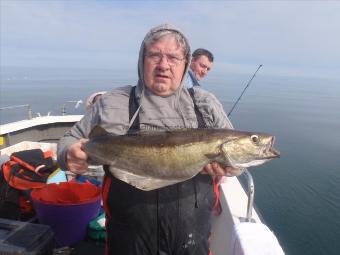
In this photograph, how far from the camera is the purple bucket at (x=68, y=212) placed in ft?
15.6

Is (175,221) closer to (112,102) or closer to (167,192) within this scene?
(167,192)

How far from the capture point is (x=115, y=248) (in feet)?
9.96

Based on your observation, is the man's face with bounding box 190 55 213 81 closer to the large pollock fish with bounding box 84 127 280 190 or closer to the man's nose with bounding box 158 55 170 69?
the man's nose with bounding box 158 55 170 69

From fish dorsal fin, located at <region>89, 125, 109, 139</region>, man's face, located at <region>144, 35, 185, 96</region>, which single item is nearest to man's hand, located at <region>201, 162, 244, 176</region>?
man's face, located at <region>144, 35, 185, 96</region>

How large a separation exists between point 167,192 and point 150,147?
421 mm

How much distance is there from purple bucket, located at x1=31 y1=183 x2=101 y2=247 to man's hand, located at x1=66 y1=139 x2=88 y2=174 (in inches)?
75.9

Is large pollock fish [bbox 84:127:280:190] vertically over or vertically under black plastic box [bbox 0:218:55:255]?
over

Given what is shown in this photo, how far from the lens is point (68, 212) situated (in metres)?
4.82

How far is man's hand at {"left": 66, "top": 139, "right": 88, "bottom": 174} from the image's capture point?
293 centimetres

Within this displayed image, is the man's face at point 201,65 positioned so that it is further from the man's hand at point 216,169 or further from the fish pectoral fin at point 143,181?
the fish pectoral fin at point 143,181

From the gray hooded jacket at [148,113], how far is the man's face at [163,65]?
9 centimetres

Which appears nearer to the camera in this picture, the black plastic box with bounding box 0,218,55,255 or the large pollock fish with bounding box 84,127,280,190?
the large pollock fish with bounding box 84,127,280,190

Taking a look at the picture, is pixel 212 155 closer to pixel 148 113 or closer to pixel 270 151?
pixel 270 151

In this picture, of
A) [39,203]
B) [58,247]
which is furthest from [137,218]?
[58,247]
